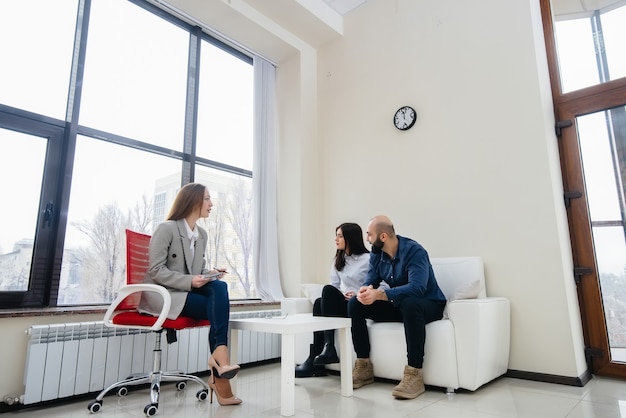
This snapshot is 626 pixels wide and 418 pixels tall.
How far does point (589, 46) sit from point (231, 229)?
11.1 feet

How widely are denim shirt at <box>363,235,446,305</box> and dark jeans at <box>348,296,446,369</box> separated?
0.06m

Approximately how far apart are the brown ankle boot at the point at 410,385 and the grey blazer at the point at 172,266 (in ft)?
4.30

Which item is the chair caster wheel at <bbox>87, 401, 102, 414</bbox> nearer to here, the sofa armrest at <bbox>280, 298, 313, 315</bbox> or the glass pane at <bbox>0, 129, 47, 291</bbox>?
the glass pane at <bbox>0, 129, 47, 291</bbox>

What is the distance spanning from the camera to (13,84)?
2.71 m

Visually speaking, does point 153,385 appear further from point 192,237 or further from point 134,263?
point 192,237

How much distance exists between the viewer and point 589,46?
3.02 m

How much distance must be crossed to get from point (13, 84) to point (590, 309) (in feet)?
13.9

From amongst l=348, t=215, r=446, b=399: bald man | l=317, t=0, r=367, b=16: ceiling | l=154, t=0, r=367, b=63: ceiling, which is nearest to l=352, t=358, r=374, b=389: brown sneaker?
l=348, t=215, r=446, b=399: bald man

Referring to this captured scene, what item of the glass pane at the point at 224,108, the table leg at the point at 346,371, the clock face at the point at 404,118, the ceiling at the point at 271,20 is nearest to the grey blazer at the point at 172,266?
the table leg at the point at 346,371

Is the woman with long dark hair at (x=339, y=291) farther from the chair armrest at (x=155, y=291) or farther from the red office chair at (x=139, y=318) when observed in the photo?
the chair armrest at (x=155, y=291)

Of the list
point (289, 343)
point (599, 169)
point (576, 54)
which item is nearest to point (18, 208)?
point (289, 343)

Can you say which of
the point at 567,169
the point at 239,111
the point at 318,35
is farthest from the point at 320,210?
the point at 567,169

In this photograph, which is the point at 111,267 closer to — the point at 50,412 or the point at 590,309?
the point at 50,412

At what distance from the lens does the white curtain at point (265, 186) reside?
3.98 metres
